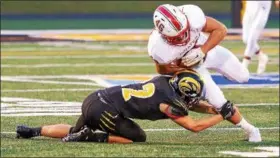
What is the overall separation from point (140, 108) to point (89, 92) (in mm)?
4763

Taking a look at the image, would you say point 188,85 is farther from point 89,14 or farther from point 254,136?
point 89,14

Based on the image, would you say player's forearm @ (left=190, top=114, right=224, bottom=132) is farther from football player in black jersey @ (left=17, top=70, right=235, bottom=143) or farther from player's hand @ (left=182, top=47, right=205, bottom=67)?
player's hand @ (left=182, top=47, right=205, bottom=67)

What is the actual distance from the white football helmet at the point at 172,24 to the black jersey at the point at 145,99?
1.00ft

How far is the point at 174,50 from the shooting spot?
8016mm

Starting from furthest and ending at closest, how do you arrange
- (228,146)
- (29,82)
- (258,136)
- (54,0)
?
(54,0) < (29,82) < (258,136) < (228,146)

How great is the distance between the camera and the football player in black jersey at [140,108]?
779 centimetres

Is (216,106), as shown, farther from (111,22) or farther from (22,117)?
(111,22)

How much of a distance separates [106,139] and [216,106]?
2.74 feet

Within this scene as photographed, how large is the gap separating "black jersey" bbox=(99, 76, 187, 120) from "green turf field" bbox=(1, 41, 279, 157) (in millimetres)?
242

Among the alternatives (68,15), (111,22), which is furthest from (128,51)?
(68,15)

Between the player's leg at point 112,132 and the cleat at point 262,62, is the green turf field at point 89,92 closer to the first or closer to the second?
the player's leg at point 112,132

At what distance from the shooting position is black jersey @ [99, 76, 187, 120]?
7.82 metres

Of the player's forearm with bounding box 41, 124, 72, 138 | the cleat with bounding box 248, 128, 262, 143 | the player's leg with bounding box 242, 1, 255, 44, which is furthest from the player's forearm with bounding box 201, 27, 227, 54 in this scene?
the player's leg with bounding box 242, 1, 255, 44

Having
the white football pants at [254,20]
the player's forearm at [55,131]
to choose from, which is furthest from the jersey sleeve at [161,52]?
the white football pants at [254,20]
